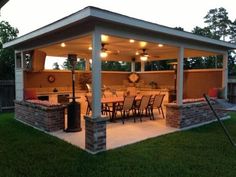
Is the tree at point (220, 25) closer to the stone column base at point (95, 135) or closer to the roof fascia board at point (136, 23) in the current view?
the roof fascia board at point (136, 23)

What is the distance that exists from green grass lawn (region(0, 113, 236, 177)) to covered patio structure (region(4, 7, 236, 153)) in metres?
0.56

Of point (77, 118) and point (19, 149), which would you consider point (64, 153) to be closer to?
point (19, 149)

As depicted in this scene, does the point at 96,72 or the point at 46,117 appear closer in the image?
the point at 96,72

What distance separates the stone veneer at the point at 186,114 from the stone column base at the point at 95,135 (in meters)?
2.69

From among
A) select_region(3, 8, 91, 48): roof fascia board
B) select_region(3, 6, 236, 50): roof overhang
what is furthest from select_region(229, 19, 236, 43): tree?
select_region(3, 8, 91, 48): roof fascia board

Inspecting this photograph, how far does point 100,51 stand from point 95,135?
1619 millimetres

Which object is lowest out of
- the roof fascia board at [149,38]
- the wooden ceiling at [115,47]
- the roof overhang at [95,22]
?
the roof fascia board at [149,38]

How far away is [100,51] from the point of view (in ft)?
14.5

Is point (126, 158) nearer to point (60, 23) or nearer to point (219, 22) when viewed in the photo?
point (60, 23)

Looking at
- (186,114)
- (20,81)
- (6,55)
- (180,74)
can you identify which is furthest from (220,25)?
(20,81)

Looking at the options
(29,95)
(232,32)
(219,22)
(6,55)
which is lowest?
(29,95)

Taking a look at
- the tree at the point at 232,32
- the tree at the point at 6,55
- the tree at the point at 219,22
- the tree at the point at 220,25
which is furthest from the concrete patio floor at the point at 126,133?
the tree at the point at 219,22

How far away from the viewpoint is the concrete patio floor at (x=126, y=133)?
202 inches

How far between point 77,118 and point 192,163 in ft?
10.6
